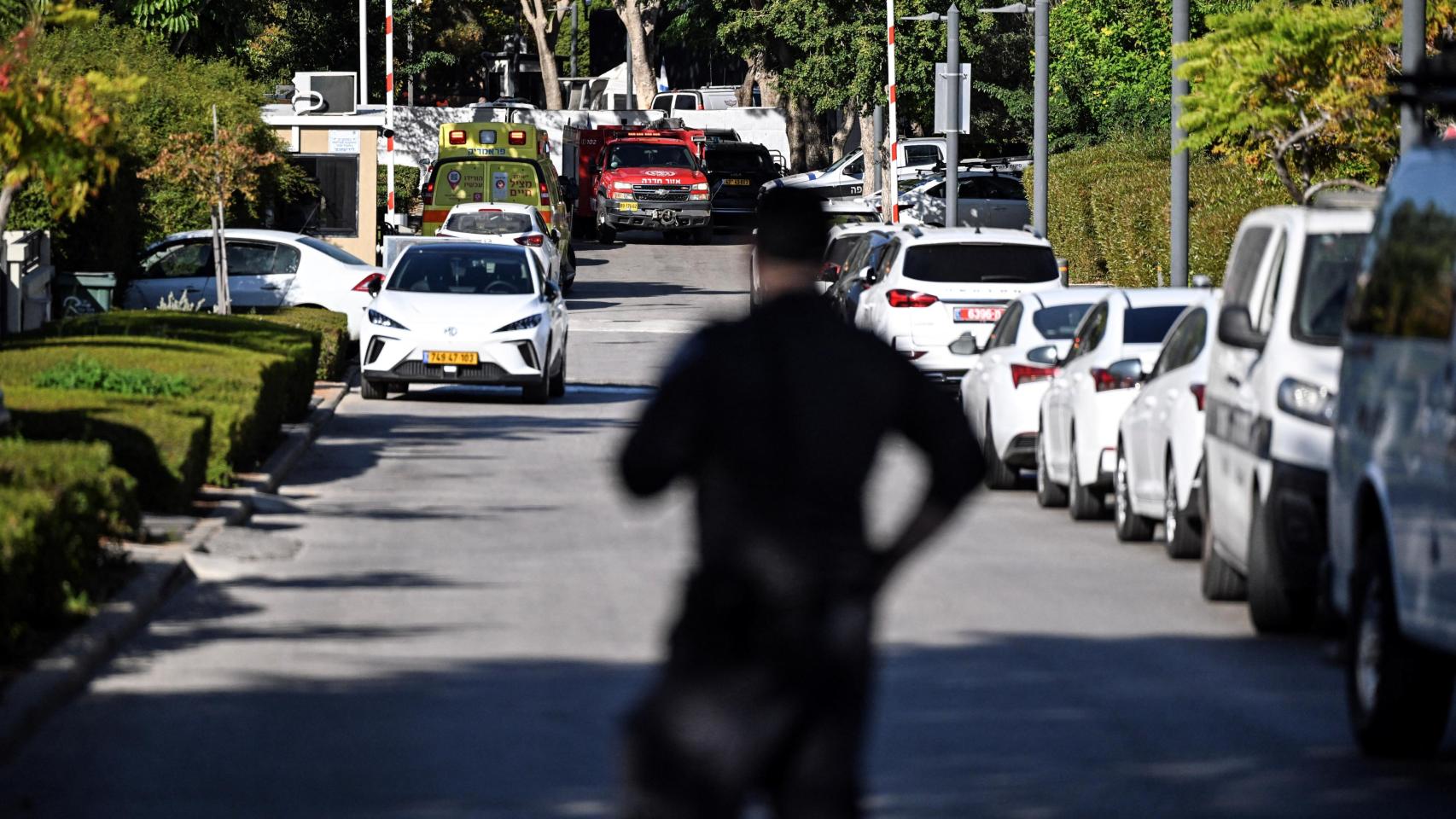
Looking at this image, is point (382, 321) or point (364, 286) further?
point (364, 286)

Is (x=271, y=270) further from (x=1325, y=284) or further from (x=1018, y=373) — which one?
(x=1325, y=284)

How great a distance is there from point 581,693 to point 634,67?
61468mm

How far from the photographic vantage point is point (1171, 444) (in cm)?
1263

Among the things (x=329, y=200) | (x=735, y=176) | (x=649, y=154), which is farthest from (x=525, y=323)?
→ (x=735, y=176)

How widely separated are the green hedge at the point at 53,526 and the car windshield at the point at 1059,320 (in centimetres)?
855

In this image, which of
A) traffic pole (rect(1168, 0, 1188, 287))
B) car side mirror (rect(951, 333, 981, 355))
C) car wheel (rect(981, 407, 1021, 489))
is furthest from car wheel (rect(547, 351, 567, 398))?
car wheel (rect(981, 407, 1021, 489))

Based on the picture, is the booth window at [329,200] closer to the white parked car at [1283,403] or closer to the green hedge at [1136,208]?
the green hedge at [1136,208]

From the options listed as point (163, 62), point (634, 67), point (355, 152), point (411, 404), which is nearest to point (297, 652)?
point (411, 404)

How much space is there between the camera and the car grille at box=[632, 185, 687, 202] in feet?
166

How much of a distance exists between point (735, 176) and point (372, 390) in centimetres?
3275

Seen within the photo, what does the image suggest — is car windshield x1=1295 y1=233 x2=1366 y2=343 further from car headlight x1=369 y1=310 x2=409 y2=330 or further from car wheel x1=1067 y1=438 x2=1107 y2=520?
car headlight x1=369 y1=310 x2=409 y2=330

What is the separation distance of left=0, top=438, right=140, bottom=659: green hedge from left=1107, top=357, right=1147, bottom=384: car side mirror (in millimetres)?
5584

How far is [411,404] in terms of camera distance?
23406 millimetres

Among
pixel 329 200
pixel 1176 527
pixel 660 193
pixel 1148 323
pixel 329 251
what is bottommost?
pixel 1176 527
